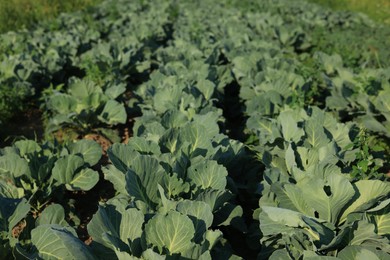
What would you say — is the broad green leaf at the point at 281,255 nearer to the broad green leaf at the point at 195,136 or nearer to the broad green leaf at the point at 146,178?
the broad green leaf at the point at 146,178

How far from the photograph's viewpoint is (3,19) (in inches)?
375

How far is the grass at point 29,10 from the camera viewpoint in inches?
380

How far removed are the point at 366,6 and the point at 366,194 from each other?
18.8m

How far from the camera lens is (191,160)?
2896mm

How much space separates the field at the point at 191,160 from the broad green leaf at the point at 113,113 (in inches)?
0.6

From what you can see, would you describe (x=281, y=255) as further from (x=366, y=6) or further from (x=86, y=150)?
→ (x=366, y=6)

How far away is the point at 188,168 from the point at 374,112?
9.16 feet

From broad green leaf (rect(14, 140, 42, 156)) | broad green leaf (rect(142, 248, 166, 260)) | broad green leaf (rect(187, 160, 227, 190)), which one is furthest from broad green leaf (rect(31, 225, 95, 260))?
broad green leaf (rect(14, 140, 42, 156))

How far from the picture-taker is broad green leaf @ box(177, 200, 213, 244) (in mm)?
2193

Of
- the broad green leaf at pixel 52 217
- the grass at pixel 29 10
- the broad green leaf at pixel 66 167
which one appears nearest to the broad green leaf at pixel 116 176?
the broad green leaf at pixel 52 217

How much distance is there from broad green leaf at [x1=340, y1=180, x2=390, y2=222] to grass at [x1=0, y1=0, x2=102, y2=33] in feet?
28.8

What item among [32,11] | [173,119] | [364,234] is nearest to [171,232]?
[364,234]

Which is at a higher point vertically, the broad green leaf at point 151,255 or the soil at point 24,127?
the broad green leaf at point 151,255

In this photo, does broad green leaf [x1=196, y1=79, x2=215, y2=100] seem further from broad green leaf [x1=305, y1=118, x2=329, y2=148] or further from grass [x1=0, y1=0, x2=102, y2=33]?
grass [x1=0, y1=0, x2=102, y2=33]
